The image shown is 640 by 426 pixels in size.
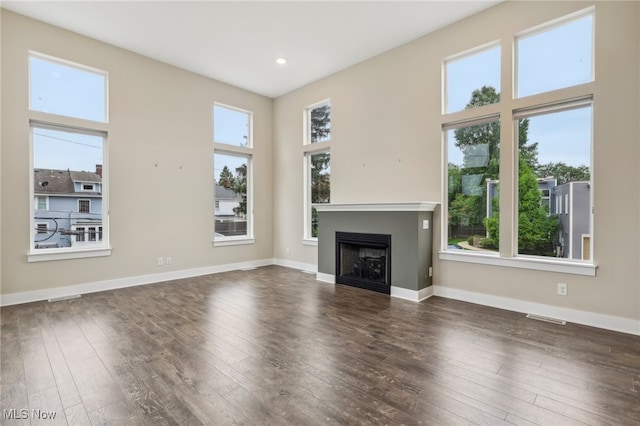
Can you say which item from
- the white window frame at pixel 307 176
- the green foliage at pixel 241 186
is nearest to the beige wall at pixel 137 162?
the green foliage at pixel 241 186

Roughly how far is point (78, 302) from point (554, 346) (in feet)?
17.2

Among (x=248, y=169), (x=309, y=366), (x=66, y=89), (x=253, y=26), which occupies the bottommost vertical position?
(x=309, y=366)

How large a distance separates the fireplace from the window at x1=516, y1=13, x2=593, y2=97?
8.26 feet

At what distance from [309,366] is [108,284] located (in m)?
3.80

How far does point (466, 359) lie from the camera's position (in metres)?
2.42

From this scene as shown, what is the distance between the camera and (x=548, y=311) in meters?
3.36

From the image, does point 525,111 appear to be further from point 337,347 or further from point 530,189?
point 337,347

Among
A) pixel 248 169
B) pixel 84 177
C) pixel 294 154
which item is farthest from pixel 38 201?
pixel 294 154

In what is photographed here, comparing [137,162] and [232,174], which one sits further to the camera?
[232,174]

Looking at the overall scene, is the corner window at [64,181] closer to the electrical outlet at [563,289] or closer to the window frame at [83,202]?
the window frame at [83,202]

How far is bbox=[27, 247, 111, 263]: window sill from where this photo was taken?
398cm

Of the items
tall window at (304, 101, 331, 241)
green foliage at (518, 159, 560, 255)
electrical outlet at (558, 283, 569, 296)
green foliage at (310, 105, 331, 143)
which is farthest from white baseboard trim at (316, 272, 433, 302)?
green foliage at (310, 105, 331, 143)

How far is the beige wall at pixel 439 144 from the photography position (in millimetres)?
2973

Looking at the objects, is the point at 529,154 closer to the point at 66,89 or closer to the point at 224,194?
the point at 224,194
